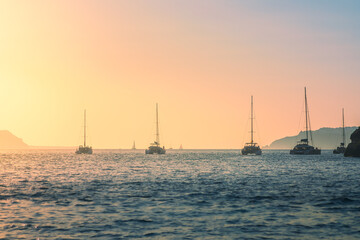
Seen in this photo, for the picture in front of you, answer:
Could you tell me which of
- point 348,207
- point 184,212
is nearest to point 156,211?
point 184,212

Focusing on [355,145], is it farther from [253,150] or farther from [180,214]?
[180,214]

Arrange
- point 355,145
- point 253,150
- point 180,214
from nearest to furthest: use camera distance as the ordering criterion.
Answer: point 180,214 < point 355,145 < point 253,150

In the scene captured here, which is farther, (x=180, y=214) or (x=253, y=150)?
(x=253, y=150)

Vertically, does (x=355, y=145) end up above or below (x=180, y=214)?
above

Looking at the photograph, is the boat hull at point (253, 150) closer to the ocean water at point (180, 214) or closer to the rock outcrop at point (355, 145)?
the rock outcrop at point (355, 145)

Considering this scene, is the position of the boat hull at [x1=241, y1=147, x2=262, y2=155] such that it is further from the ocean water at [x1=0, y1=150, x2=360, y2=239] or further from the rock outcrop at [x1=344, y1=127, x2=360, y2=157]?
the ocean water at [x1=0, y1=150, x2=360, y2=239]

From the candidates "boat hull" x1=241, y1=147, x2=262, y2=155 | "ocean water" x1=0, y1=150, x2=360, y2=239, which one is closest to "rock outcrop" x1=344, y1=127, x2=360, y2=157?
"boat hull" x1=241, y1=147, x2=262, y2=155

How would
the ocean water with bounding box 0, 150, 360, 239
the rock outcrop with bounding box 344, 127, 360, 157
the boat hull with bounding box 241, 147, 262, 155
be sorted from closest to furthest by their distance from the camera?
the ocean water with bounding box 0, 150, 360, 239 → the rock outcrop with bounding box 344, 127, 360, 157 → the boat hull with bounding box 241, 147, 262, 155

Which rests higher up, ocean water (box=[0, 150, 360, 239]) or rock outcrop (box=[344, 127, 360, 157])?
rock outcrop (box=[344, 127, 360, 157])

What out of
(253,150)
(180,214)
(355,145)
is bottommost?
(180,214)

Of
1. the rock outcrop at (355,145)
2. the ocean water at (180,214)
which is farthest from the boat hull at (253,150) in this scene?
the ocean water at (180,214)

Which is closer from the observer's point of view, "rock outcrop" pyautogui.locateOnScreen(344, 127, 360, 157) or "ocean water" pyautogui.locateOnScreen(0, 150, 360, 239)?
"ocean water" pyautogui.locateOnScreen(0, 150, 360, 239)

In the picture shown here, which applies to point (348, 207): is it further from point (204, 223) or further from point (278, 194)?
point (204, 223)

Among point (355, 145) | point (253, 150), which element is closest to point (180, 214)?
point (355, 145)
